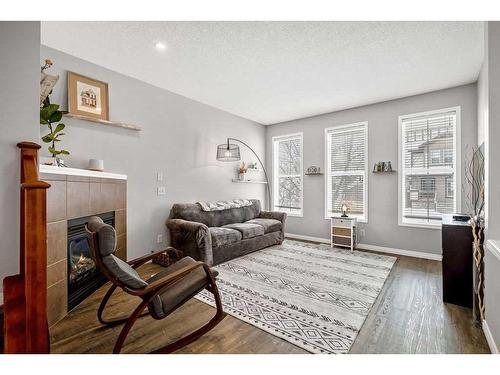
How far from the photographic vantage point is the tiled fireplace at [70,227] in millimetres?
1891

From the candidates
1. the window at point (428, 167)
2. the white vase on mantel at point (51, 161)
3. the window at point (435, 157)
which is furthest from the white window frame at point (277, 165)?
the white vase on mantel at point (51, 161)

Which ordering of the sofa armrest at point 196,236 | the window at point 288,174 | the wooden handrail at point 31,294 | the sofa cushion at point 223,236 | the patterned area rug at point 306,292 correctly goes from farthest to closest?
the window at point 288,174, the sofa cushion at point 223,236, the sofa armrest at point 196,236, the patterned area rug at point 306,292, the wooden handrail at point 31,294

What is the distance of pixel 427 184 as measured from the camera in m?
3.78

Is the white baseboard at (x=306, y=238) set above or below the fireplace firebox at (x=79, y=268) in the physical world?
below

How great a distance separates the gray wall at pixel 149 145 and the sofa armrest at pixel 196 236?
0.45 m

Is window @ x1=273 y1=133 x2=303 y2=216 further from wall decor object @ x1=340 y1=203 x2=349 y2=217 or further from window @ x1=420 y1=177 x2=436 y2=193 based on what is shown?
window @ x1=420 y1=177 x2=436 y2=193

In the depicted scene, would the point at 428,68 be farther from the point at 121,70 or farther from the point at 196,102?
the point at 121,70

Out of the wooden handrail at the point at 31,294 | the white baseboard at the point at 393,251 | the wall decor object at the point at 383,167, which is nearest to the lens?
the wooden handrail at the point at 31,294

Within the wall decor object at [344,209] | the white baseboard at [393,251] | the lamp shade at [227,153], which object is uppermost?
the lamp shade at [227,153]

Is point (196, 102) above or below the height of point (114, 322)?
above

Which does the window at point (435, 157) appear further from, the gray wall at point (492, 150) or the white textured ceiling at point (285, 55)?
the gray wall at point (492, 150)
